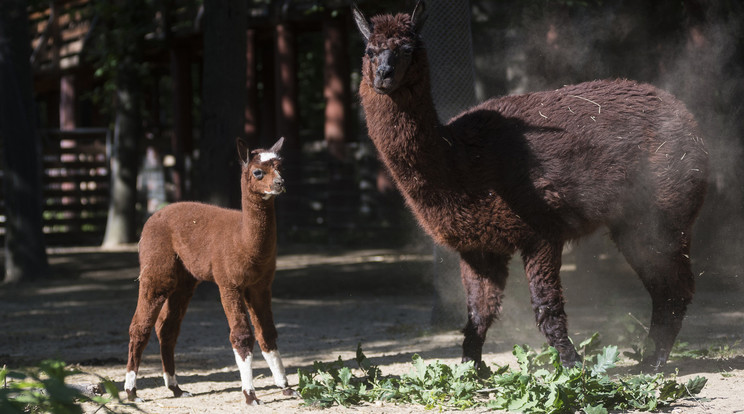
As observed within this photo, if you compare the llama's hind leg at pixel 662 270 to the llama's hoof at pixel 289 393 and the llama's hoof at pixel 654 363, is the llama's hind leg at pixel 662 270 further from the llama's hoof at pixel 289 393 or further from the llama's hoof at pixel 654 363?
the llama's hoof at pixel 289 393

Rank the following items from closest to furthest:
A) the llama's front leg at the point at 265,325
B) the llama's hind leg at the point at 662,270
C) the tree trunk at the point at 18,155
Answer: the llama's front leg at the point at 265,325, the llama's hind leg at the point at 662,270, the tree trunk at the point at 18,155

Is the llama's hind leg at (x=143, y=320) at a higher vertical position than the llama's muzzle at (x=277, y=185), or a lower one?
lower

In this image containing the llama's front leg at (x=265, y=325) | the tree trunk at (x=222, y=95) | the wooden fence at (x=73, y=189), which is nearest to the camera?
the llama's front leg at (x=265, y=325)

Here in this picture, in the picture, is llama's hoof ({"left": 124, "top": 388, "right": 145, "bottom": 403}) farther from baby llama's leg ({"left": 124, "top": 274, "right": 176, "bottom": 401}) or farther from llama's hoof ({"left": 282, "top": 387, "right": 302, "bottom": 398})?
llama's hoof ({"left": 282, "top": 387, "right": 302, "bottom": 398})

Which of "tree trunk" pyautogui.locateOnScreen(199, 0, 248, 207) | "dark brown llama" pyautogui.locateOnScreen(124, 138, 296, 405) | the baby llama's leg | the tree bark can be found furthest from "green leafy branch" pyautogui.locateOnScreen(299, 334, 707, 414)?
the tree bark

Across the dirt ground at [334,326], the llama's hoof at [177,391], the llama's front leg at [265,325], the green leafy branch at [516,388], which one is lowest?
the dirt ground at [334,326]

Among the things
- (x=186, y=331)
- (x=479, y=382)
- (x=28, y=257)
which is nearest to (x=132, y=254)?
(x=28, y=257)

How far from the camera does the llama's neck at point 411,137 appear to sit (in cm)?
500

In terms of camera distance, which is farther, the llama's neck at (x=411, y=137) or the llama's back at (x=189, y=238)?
the llama's back at (x=189, y=238)

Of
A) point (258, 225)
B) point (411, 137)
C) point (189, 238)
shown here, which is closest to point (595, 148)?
point (411, 137)

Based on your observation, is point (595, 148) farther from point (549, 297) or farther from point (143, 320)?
point (143, 320)

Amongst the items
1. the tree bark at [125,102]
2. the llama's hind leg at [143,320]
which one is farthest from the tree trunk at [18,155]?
the llama's hind leg at [143,320]

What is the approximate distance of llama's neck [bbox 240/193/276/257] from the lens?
16.6ft

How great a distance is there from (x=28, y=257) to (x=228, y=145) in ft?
15.7
